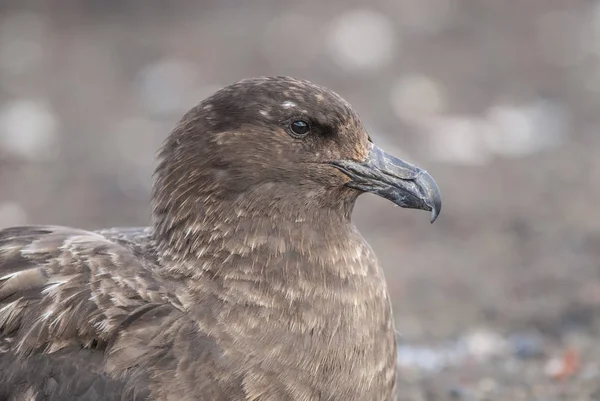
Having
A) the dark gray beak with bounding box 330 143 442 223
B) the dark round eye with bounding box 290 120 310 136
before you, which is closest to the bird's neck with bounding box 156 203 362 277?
the dark gray beak with bounding box 330 143 442 223

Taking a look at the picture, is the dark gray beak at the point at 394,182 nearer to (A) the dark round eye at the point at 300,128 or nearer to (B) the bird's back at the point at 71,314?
(A) the dark round eye at the point at 300,128

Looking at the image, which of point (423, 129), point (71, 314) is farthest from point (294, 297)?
point (423, 129)

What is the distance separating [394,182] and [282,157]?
441 mm

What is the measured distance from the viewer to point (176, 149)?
4.21m

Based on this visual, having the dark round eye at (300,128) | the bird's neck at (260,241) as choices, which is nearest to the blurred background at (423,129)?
the bird's neck at (260,241)

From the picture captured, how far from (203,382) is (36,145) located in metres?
6.15

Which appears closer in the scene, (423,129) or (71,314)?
(71,314)

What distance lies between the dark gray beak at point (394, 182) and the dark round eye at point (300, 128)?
0.53ft

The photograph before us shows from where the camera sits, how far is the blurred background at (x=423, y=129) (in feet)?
20.2

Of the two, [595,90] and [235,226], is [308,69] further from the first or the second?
[235,226]

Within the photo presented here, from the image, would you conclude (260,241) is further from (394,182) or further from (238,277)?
(394,182)

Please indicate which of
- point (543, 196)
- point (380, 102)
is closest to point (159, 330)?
point (543, 196)

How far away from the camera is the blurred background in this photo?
6164 millimetres

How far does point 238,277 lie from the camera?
408cm
